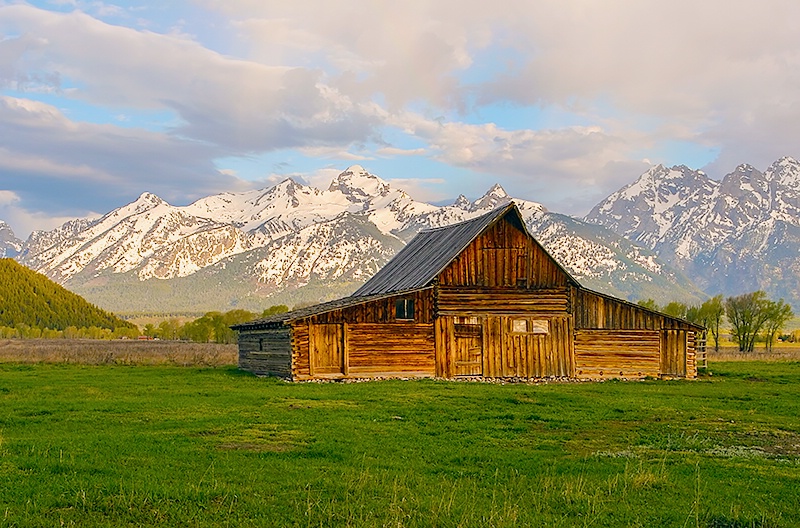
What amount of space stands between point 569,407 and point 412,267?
24779 millimetres

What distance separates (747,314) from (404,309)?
57064mm

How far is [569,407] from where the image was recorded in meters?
29.6

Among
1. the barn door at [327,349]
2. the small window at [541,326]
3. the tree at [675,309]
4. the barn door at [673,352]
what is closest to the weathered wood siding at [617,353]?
the barn door at [673,352]

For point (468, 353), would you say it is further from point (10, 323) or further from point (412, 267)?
point (10, 323)

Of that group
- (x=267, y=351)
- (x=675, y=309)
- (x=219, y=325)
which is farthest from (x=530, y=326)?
(x=219, y=325)

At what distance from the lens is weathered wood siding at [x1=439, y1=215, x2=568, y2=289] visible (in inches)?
1813

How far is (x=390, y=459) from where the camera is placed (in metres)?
17.9

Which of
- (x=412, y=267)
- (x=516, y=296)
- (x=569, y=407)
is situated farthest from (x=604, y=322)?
(x=569, y=407)

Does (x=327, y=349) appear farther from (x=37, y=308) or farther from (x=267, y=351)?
(x=37, y=308)

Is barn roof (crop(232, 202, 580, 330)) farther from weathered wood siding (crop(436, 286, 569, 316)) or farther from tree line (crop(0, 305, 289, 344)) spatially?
tree line (crop(0, 305, 289, 344))

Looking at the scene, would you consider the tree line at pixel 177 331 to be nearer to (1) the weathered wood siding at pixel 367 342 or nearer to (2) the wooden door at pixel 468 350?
(1) the weathered wood siding at pixel 367 342

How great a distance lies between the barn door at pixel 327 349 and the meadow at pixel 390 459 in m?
8.55

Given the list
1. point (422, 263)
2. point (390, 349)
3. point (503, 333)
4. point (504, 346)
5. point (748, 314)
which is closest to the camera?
point (390, 349)

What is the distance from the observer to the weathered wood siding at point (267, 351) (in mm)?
42781
